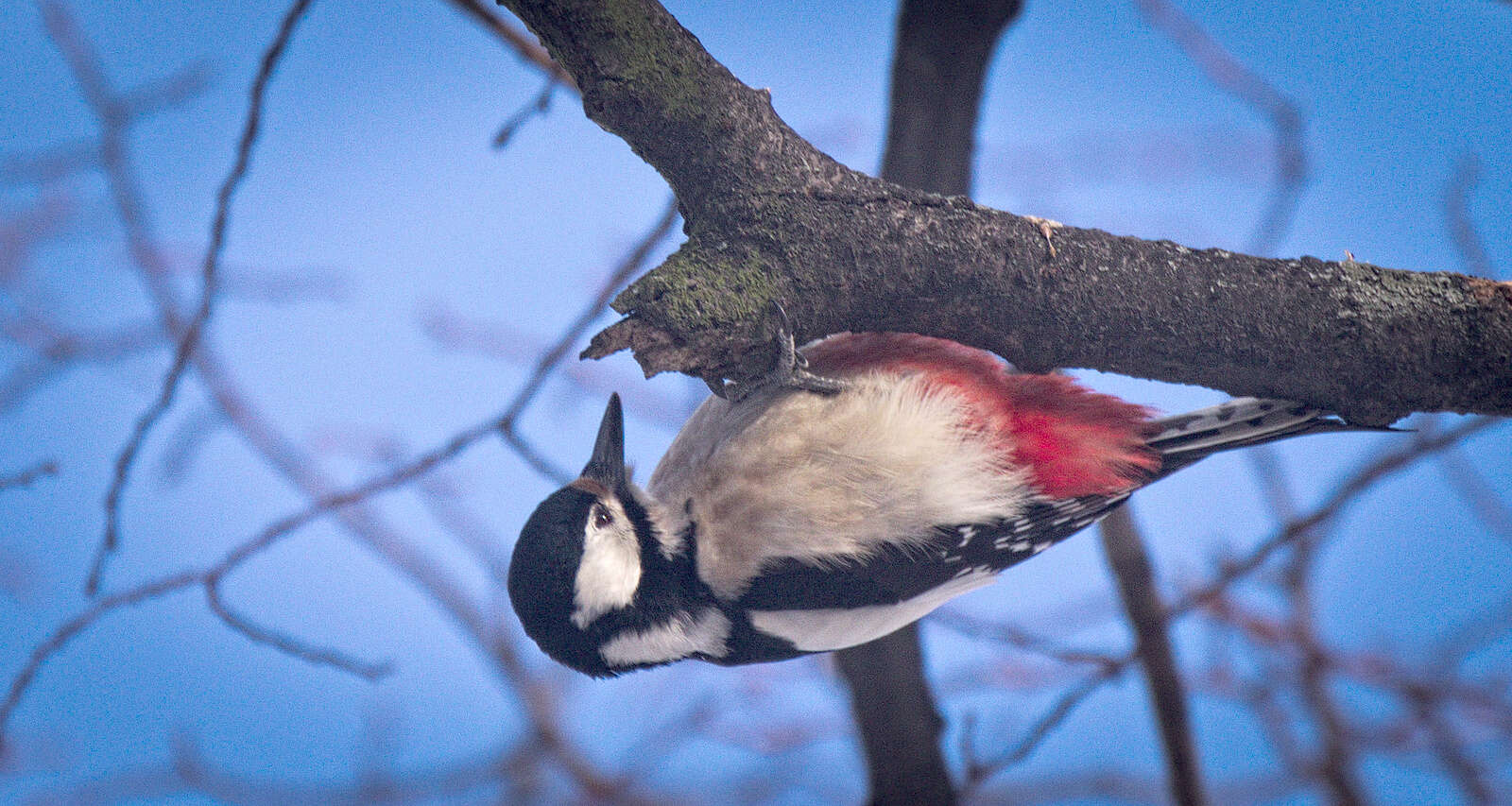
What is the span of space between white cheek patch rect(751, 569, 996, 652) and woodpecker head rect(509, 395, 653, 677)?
9.9 inches

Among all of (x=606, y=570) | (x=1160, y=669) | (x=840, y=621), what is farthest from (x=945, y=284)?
(x=1160, y=669)

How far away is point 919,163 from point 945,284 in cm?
101

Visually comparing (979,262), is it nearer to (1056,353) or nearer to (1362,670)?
(1056,353)

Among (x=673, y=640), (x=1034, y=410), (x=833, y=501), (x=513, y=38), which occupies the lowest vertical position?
(x=673, y=640)

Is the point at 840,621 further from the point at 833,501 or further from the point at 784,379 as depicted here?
the point at 784,379

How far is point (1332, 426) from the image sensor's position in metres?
1.82

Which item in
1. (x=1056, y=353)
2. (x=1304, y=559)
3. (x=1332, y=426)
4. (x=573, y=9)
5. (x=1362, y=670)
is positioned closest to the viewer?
(x=573, y=9)

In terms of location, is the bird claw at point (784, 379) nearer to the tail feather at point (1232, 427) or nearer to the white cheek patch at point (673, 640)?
the white cheek patch at point (673, 640)

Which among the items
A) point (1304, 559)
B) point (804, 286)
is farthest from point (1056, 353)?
point (1304, 559)

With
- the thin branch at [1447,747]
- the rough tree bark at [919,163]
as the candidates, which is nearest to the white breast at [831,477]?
the rough tree bark at [919,163]

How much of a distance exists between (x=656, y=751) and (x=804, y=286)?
1694 millimetres

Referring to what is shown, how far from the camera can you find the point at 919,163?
97.7 inches

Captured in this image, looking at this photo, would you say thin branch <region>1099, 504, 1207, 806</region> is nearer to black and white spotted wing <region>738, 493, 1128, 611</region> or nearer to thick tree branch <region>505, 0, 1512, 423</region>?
black and white spotted wing <region>738, 493, 1128, 611</region>

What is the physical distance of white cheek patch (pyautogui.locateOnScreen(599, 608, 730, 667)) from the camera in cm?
182
